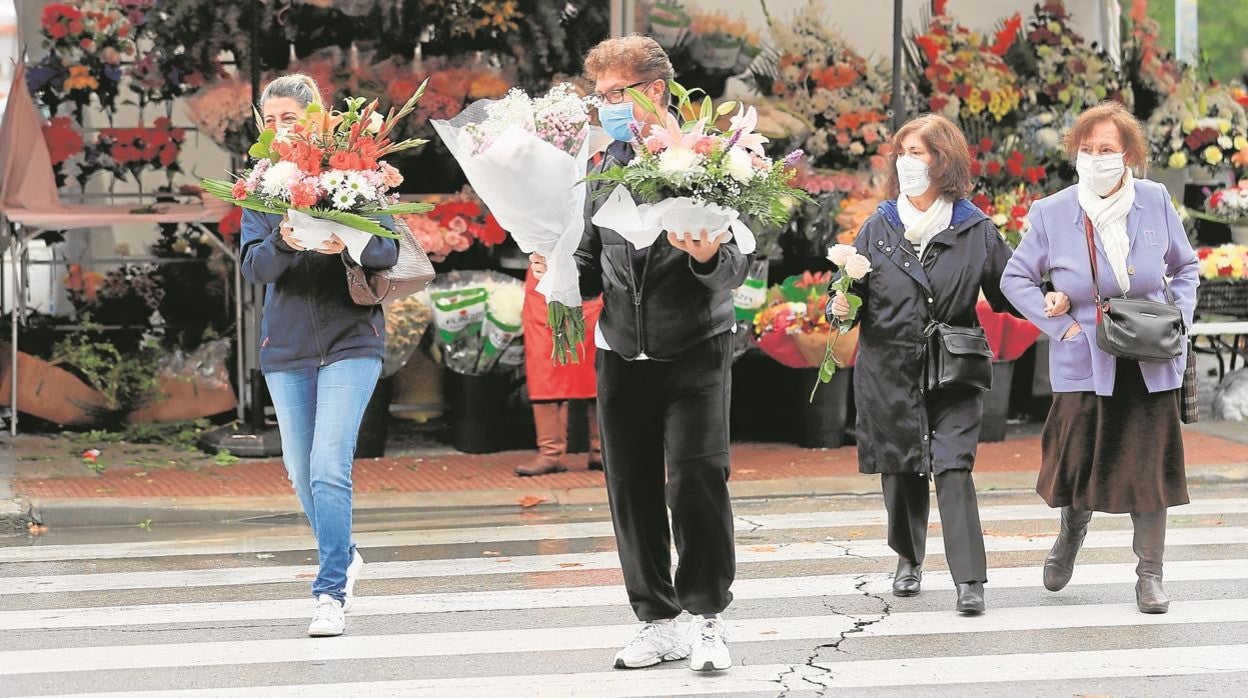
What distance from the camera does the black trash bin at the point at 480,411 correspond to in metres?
12.1

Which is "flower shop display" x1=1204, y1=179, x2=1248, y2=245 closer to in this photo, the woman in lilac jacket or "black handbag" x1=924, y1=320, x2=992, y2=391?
the woman in lilac jacket

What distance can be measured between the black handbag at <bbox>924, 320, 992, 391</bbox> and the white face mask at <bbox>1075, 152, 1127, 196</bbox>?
74cm

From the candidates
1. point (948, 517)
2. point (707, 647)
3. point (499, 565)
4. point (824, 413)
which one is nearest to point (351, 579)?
point (499, 565)

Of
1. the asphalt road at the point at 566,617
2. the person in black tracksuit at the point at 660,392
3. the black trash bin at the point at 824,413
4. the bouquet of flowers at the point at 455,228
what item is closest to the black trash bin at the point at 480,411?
the bouquet of flowers at the point at 455,228

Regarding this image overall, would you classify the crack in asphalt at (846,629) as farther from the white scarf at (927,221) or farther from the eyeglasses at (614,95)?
the eyeglasses at (614,95)

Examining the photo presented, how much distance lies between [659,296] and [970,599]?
209 cm

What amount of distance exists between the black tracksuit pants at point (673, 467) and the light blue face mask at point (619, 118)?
0.74 m

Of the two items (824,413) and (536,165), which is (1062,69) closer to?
(824,413)

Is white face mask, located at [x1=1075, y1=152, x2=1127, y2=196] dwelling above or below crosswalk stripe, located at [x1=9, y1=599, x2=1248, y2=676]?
above

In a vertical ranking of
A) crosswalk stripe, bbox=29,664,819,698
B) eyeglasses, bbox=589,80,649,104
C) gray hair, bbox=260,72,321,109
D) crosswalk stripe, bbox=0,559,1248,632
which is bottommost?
crosswalk stripe, bbox=0,559,1248,632

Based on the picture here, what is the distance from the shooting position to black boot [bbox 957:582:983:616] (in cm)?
705

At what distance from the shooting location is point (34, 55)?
13250 mm

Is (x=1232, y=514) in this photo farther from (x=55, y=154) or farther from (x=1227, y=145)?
(x=55, y=154)

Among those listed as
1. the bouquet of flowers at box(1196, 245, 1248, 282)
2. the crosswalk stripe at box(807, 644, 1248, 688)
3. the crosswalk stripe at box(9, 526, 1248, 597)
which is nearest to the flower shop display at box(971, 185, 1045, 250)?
the bouquet of flowers at box(1196, 245, 1248, 282)
